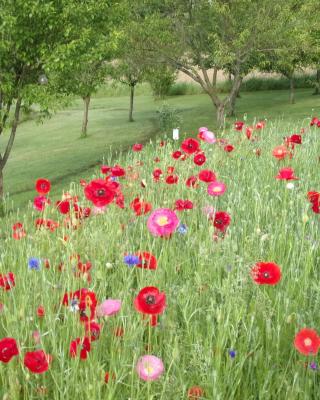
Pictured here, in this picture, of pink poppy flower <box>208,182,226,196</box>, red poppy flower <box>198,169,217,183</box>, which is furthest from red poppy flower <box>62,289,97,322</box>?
red poppy flower <box>198,169,217,183</box>

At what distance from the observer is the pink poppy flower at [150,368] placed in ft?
6.49

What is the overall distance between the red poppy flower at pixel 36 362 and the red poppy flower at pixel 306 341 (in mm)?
939

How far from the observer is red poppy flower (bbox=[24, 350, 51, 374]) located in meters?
2.02

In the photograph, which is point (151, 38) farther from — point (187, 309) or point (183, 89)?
point (183, 89)

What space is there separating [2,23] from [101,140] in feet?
43.4

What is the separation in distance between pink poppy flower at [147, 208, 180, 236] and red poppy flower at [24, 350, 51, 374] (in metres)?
1.12

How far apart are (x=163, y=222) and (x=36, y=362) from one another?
1.21 meters

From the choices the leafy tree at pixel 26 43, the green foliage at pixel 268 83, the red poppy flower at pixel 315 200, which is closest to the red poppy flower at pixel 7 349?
the red poppy flower at pixel 315 200

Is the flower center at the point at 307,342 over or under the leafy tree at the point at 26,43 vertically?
under

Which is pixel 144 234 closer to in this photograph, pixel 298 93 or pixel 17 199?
pixel 17 199

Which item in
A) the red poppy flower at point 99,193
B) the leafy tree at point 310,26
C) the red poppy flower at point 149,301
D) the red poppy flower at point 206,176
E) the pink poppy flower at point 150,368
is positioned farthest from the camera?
the leafy tree at point 310,26

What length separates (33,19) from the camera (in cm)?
1512

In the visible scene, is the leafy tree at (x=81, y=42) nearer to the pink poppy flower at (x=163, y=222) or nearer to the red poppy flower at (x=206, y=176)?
the red poppy flower at (x=206, y=176)

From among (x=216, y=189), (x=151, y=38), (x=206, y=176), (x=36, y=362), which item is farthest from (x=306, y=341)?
(x=151, y=38)
